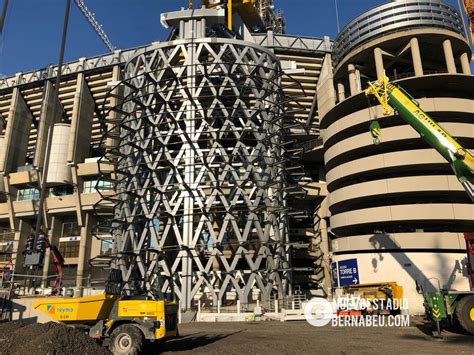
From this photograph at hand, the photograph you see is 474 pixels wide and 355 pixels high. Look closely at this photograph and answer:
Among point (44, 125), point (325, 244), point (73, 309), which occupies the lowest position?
point (73, 309)

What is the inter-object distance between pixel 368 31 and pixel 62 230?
47.6 metres

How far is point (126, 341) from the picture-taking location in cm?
1240

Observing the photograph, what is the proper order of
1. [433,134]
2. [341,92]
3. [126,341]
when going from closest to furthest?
1. [126,341]
2. [433,134]
3. [341,92]

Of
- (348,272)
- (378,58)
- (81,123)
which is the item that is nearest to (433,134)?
(348,272)

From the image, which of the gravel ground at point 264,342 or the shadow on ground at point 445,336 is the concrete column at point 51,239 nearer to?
the gravel ground at point 264,342

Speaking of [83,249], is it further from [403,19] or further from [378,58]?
[403,19]

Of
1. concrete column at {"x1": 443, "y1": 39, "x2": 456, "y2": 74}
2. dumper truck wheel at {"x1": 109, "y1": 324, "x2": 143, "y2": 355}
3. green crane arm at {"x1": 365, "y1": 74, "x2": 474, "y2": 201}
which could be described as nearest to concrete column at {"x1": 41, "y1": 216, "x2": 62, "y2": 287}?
dumper truck wheel at {"x1": 109, "y1": 324, "x2": 143, "y2": 355}

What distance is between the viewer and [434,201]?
134 feet

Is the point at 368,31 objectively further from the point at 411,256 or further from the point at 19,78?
the point at 19,78

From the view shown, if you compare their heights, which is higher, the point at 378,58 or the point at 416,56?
the point at 378,58

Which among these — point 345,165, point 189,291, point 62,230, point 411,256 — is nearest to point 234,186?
point 189,291

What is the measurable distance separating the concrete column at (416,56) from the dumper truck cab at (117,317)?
37107 mm

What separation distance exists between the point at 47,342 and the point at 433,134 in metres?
19.6

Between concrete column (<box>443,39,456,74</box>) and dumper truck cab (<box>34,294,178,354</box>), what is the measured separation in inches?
1579
